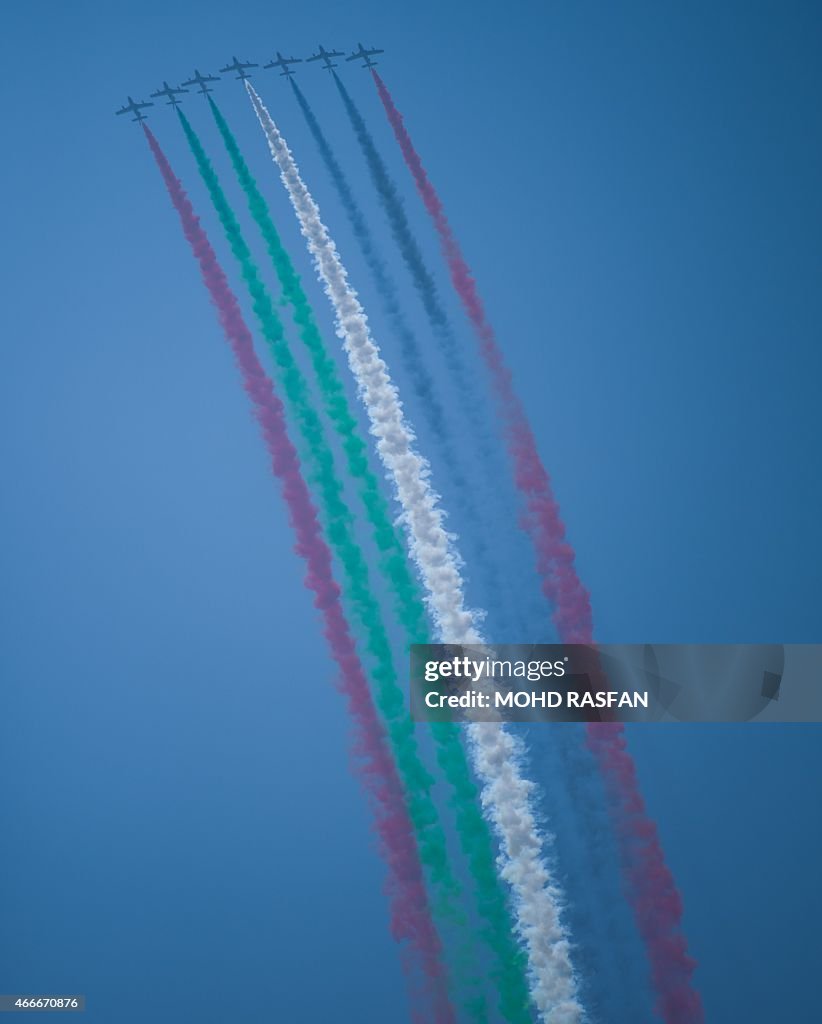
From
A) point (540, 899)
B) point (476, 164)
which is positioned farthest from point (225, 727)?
point (476, 164)

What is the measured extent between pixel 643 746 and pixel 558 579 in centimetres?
122

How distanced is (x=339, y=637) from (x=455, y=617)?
0.84 meters

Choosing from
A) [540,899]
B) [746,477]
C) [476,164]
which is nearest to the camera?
[540,899]

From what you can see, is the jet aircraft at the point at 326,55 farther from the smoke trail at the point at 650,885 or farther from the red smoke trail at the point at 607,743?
the smoke trail at the point at 650,885

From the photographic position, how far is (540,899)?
5312 mm

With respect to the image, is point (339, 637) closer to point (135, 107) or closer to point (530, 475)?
point (530, 475)

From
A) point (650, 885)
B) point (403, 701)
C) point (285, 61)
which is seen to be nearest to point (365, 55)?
point (285, 61)

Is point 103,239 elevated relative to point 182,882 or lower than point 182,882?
elevated

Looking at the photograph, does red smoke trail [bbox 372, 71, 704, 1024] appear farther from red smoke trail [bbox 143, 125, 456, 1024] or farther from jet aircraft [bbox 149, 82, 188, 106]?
jet aircraft [bbox 149, 82, 188, 106]

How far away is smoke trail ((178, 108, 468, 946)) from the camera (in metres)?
5.55

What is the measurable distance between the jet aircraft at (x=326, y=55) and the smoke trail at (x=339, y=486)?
841mm

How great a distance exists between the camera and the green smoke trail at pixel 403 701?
5.31 metres

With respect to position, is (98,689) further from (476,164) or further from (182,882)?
(476,164)

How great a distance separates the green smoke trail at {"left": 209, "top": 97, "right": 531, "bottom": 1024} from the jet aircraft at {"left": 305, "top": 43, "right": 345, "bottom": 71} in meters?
1.22
